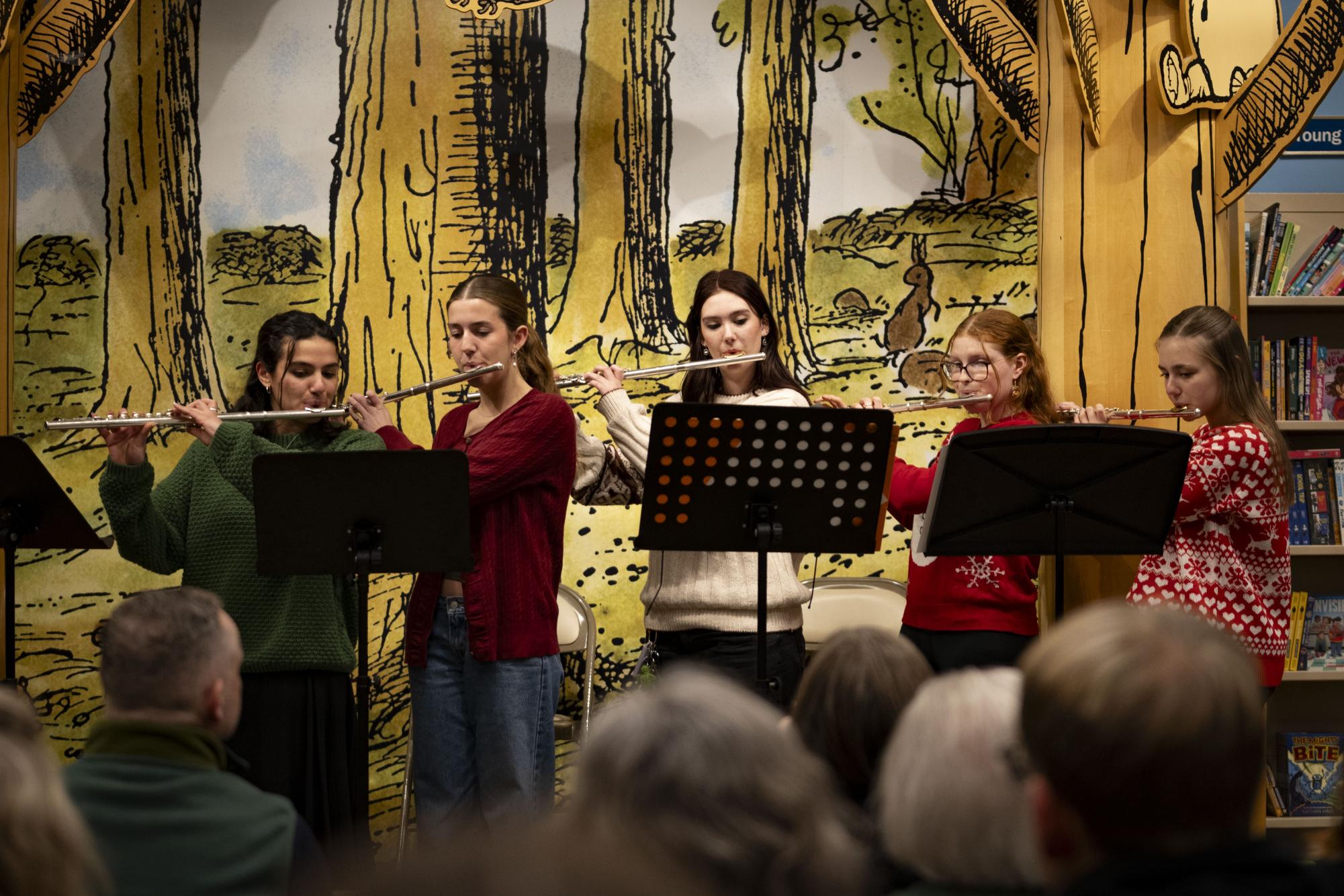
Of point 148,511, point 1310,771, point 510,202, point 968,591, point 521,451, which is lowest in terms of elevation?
point 1310,771

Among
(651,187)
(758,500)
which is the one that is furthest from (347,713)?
(651,187)

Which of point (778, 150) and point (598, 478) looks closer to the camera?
point (598, 478)

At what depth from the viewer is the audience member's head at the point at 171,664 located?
5.40ft

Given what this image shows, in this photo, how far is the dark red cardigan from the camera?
2941mm

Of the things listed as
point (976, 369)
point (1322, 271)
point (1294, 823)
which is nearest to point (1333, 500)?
point (1322, 271)

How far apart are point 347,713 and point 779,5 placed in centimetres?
260

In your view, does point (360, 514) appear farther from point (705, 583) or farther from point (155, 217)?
point (155, 217)

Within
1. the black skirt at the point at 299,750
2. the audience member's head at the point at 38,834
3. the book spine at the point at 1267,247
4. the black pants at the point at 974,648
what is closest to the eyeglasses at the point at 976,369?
the black pants at the point at 974,648

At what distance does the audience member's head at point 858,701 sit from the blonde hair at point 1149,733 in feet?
1.95

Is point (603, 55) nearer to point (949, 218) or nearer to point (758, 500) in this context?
point (949, 218)

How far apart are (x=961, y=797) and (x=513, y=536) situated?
6.09 ft

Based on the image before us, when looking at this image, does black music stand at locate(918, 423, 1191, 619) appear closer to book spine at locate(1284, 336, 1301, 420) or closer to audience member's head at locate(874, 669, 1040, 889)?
book spine at locate(1284, 336, 1301, 420)

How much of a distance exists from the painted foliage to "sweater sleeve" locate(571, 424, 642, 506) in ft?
2.38

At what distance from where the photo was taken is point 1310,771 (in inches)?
155
